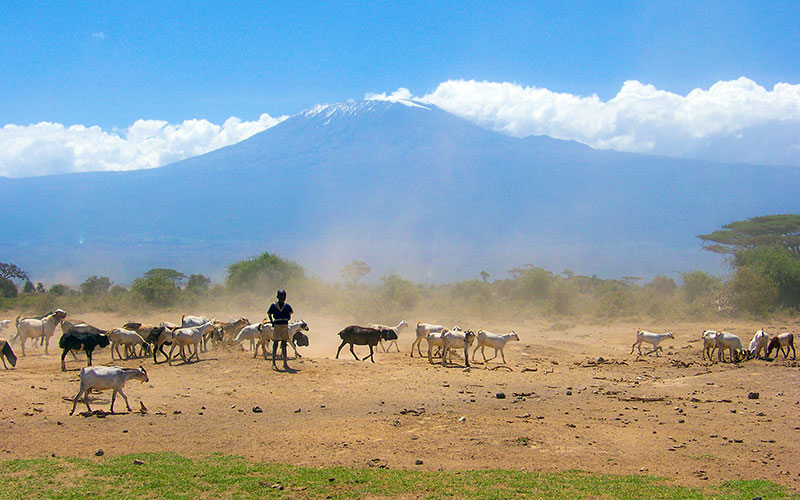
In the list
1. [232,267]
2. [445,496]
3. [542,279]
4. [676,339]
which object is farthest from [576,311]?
[445,496]

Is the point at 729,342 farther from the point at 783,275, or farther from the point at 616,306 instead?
the point at 783,275

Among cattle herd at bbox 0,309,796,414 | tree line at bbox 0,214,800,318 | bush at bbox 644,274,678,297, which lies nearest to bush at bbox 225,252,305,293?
tree line at bbox 0,214,800,318

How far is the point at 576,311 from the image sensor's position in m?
35.7

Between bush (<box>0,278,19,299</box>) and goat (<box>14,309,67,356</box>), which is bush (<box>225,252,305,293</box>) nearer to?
bush (<box>0,278,19,299</box>)

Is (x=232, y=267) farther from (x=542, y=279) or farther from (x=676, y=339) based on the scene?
(x=676, y=339)

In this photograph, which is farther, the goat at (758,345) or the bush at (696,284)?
the bush at (696,284)

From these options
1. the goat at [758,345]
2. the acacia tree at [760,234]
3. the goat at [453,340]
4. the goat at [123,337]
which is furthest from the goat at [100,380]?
the acacia tree at [760,234]

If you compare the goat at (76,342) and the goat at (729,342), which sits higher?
the goat at (76,342)

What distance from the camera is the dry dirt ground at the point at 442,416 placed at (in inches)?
387

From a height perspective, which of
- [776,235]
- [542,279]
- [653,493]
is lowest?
[653,493]

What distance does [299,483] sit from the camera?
854cm

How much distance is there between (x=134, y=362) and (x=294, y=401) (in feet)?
24.5

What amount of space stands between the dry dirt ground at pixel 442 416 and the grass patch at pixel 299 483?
48cm

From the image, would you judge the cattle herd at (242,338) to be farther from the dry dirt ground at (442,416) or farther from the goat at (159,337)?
the dry dirt ground at (442,416)
